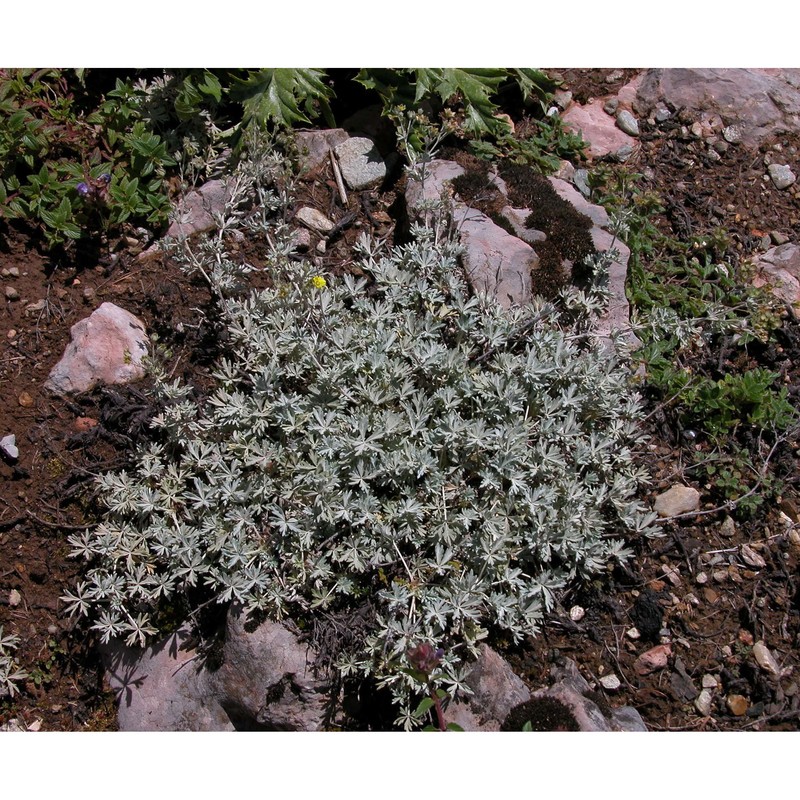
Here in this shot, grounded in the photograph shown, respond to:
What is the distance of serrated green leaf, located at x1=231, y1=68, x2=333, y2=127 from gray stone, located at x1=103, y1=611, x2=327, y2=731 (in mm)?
2996

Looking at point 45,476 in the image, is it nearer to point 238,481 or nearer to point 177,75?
point 238,481

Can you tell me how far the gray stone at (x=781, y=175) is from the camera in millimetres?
5051

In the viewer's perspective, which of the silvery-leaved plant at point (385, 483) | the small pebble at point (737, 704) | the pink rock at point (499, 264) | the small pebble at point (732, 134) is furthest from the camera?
the small pebble at point (732, 134)

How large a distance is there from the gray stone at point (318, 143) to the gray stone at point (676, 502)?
2984 mm

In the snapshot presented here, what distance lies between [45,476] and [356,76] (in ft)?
9.95

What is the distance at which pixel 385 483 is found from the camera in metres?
3.59

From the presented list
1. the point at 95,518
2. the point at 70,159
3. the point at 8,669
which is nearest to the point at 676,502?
the point at 95,518

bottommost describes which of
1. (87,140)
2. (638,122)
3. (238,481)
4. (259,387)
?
(238,481)

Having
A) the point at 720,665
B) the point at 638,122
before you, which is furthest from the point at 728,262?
the point at 720,665

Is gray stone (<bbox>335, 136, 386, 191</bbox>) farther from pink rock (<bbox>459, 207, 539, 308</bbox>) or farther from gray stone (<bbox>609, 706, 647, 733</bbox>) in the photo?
gray stone (<bbox>609, 706, 647, 733</bbox>)

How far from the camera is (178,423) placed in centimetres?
375

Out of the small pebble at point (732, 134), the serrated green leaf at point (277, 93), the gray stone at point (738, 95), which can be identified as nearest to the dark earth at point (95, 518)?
the serrated green leaf at point (277, 93)

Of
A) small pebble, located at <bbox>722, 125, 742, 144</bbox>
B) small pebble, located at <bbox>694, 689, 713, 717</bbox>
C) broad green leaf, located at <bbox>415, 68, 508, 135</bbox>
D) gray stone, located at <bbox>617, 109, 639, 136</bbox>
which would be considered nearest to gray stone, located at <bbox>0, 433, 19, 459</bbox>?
broad green leaf, located at <bbox>415, 68, 508, 135</bbox>

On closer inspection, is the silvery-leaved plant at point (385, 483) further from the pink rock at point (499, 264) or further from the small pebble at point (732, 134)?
the small pebble at point (732, 134)
